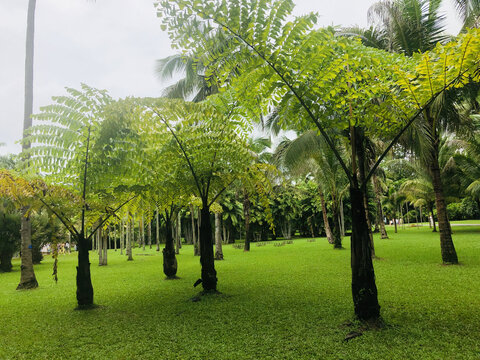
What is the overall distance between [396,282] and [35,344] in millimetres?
5839

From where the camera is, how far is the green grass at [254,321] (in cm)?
302

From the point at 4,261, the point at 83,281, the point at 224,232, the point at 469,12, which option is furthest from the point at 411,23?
the point at 224,232

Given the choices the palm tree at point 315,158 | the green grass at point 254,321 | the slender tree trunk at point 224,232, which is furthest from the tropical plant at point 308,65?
the slender tree trunk at point 224,232

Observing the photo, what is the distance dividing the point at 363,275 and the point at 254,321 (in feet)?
4.96

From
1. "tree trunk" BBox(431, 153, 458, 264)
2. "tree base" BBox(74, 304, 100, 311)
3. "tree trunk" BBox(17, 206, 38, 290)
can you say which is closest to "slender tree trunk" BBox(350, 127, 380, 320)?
"tree base" BBox(74, 304, 100, 311)

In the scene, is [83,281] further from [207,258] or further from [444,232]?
[444,232]

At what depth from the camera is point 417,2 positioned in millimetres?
8031

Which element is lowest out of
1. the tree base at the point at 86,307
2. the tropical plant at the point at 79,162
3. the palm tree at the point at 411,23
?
the tree base at the point at 86,307

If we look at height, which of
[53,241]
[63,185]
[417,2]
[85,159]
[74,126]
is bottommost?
[53,241]

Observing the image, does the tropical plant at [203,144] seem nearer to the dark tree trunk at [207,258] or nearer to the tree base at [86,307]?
the dark tree trunk at [207,258]

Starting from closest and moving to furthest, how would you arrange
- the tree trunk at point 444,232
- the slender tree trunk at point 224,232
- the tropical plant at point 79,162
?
the tropical plant at point 79,162 < the tree trunk at point 444,232 < the slender tree trunk at point 224,232

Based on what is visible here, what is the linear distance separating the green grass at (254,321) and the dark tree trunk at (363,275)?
10.5 inches

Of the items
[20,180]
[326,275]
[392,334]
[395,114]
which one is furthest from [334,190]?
[20,180]

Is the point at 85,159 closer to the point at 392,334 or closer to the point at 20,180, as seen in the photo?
the point at 20,180
